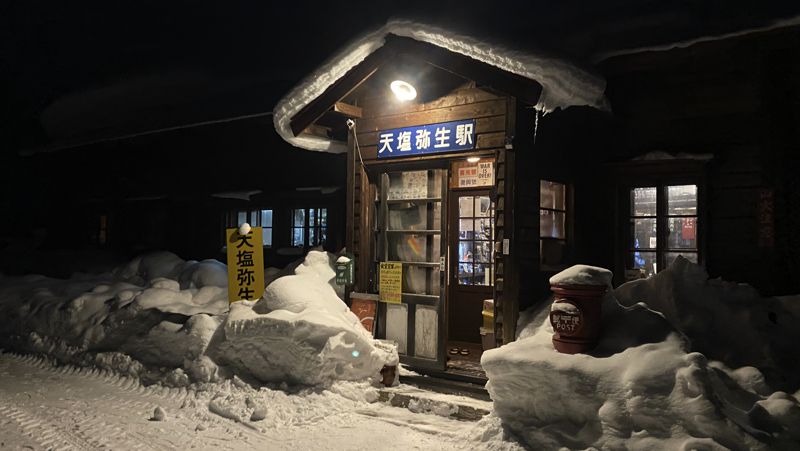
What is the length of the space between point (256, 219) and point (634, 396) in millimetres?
11464

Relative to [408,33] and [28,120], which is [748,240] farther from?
[28,120]

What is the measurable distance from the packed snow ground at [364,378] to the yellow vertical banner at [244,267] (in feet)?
2.06

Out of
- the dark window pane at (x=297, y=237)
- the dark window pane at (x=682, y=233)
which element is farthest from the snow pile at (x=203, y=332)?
the dark window pane at (x=682, y=233)

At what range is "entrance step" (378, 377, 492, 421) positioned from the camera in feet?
21.9

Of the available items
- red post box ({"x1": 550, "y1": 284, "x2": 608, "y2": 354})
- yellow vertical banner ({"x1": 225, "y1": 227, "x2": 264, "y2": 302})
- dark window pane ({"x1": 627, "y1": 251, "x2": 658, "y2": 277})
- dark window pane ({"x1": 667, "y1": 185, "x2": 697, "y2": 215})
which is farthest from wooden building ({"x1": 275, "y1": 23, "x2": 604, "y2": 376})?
red post box ({"x1": 550, "y1": 284, "x2": 608, "y2": 354})

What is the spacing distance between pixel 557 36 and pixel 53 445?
7825mm

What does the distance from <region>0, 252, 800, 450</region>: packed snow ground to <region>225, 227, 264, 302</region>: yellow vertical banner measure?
24.7 inches

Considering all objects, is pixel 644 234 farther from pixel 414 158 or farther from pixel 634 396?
pixel 634 396

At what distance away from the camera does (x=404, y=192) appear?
9297 mm

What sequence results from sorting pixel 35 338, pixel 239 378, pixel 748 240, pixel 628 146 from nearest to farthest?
pixel 239 378, pixel 748 240, pixel 628 146, pixel 35 338

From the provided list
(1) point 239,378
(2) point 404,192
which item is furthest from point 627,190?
(1) point 239,378

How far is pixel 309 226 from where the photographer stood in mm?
13273

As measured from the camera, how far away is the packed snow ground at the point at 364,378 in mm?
4570

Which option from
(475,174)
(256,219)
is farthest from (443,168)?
(256,219)
